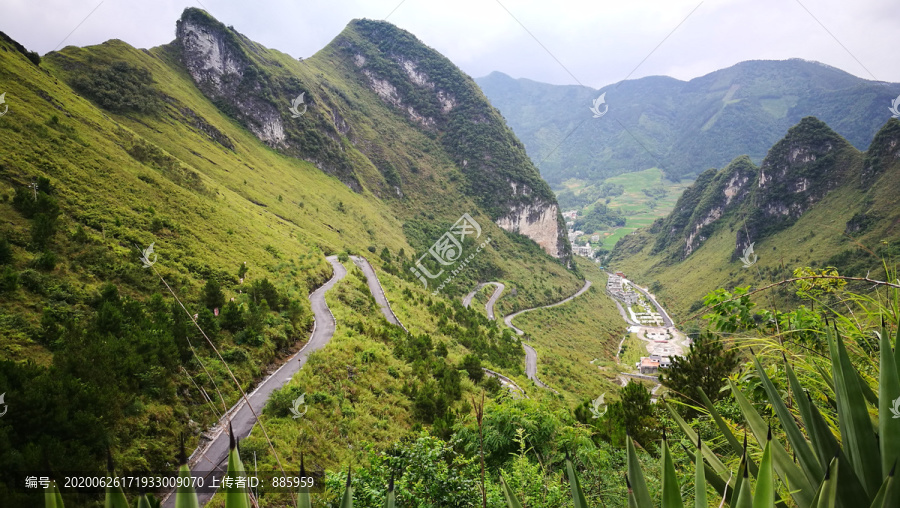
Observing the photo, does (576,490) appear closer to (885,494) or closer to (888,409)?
(885,494)

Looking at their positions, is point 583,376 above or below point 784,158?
below

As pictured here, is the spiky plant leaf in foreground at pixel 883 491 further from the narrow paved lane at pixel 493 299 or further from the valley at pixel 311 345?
the narrow paved lane at pixel 493 299

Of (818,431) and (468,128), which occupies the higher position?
(468,128)

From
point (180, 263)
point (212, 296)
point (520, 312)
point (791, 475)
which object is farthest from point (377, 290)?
point (520, 312)

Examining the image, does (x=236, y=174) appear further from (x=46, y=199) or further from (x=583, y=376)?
(x=583, y=376)

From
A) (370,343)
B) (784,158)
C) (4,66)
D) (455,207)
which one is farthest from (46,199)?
(784,158)

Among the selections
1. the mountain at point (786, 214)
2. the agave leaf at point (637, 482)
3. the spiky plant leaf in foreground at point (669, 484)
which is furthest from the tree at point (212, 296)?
the mountain at point (786, 214)

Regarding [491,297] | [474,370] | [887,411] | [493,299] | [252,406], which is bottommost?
[493,299]
